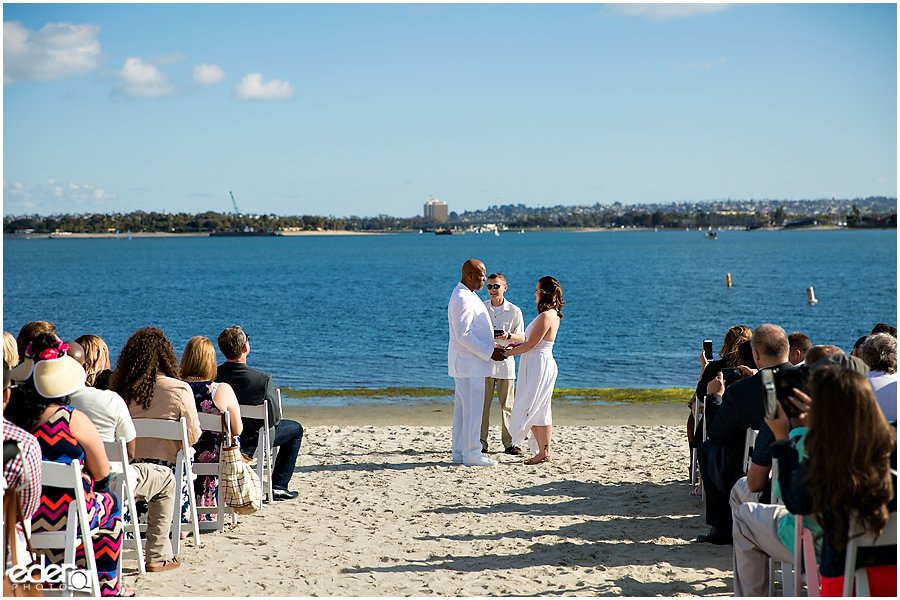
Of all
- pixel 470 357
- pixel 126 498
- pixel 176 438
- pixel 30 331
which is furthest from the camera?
pixel 470 357

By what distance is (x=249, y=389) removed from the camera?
6.42 metres

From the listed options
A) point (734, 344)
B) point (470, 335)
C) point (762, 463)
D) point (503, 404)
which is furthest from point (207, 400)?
point (503, 404)

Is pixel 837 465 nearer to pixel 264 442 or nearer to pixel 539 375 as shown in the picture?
pixel 264 442

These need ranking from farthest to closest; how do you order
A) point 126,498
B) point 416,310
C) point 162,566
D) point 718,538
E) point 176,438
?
point 416,310, point 718,538, point 176,438, point 162,566, point 126,498

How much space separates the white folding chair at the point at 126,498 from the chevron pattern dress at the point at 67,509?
0.12m

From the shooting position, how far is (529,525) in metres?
6.12

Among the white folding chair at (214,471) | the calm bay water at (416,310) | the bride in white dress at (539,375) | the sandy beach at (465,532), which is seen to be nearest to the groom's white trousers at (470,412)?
the sandy beach at (465,532)

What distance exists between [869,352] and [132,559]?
15.7ft

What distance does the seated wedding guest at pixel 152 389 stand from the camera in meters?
5.24

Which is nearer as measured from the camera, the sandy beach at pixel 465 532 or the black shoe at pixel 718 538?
the sandy beach at pixel 465 532

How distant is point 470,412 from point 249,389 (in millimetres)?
2575

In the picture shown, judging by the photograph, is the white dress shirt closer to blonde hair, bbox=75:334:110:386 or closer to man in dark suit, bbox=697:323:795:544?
man in dark suit, bbox=697:323:795:544

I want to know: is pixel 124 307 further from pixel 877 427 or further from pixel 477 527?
pixel 877 427

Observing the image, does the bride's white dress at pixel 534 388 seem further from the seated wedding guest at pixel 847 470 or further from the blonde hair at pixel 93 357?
the seated wedding guest at pixel 847 470
